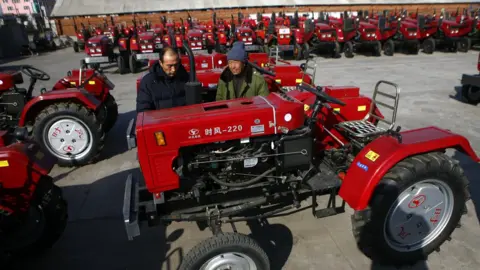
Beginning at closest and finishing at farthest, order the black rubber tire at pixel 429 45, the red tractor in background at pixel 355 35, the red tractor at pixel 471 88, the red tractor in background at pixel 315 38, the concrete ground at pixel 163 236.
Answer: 1. the concrete ground at pixel 163 236
2. the red tractor at pixel 471 88
3. the red tractor in background at pixel 315 38
4. the red tractor in background at pixel 355 35
5. the black rubber tire at pixel 429 45

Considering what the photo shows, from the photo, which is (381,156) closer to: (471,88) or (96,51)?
(471,88)

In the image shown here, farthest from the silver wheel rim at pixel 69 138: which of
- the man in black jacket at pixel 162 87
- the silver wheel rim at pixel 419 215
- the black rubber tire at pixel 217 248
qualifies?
the silver wheel rim at pixel 419 215

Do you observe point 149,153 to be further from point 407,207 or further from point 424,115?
point 424,115

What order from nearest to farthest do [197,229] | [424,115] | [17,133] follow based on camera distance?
[17,133] < [197,229] < [424,115]

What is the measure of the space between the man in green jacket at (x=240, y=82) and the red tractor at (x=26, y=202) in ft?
5.73

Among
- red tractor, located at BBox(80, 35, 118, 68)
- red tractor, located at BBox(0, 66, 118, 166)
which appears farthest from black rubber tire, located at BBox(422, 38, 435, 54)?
red tractor, located at BBox(0, 66, 118, 166)

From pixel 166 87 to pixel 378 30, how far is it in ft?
37.0

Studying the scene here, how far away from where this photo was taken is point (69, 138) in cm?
440

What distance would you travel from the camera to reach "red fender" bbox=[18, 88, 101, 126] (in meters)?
4.31

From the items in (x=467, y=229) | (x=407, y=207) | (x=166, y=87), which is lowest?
(x=467, y=229)

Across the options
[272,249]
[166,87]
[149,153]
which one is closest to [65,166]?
[166,87]

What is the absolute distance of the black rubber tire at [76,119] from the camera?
4.22m

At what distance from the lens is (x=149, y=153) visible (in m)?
2.25

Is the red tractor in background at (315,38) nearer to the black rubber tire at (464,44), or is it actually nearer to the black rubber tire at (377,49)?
the black rubber tire at (377,49)
